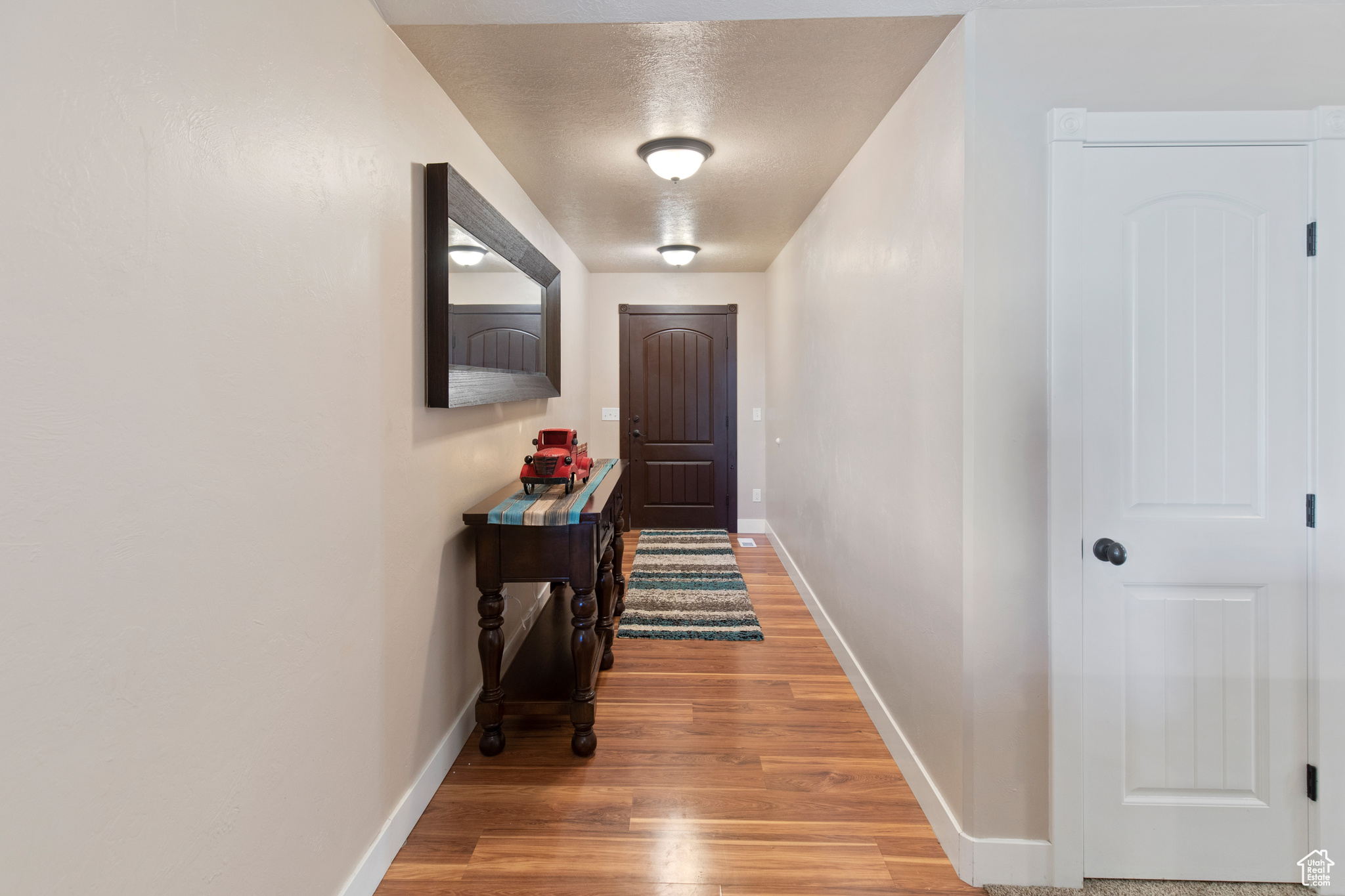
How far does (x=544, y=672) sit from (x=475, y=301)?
1.45m

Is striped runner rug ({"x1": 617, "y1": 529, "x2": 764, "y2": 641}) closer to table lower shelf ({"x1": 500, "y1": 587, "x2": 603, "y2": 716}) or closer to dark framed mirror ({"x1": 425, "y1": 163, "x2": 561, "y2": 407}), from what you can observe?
table lower shelf ({"x1": 500, "y1": 587, "x2": 603, "y2": 716})

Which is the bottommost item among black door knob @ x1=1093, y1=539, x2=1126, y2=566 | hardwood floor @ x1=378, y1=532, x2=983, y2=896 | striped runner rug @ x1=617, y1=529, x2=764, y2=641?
hardwood floor @ x1=378, y1=532, x2=983, y2=896

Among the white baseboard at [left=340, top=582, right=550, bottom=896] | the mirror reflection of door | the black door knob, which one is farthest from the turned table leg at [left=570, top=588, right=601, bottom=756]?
the black door knob

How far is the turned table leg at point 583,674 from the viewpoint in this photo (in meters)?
2.20

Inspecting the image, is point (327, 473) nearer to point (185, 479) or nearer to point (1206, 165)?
point (185, 479)

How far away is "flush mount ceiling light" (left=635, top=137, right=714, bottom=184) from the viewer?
249 cm

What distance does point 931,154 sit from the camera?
6.05 feet

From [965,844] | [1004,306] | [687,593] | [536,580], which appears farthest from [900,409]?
[687,593]

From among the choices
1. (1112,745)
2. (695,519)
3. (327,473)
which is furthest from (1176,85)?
(695,519)

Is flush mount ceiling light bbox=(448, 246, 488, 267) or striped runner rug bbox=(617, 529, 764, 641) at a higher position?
flush mount ceiling light bbox=(448, 246, 488, 267)

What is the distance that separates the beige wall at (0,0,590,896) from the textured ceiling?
342 mm

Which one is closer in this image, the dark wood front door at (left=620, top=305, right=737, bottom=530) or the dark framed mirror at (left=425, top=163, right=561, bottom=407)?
the dark framed mirror at (left=425, top=163, right=561, bottom=407)

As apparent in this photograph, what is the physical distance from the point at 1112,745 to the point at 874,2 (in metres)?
1.96

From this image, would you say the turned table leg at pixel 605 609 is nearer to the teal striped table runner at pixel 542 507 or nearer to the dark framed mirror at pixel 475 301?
the teal striped table runner at pixel 542 507
